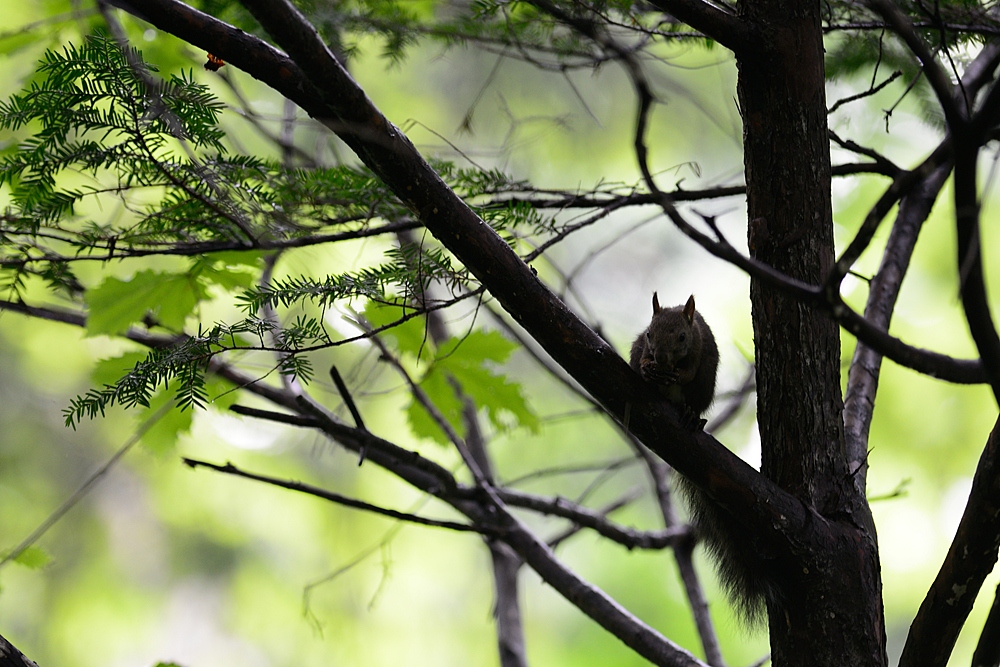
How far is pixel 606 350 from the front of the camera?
1266 millimetres

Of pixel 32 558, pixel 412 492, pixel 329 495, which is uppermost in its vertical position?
pixel 412 492

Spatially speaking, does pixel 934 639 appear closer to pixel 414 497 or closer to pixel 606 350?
pixel 606 350

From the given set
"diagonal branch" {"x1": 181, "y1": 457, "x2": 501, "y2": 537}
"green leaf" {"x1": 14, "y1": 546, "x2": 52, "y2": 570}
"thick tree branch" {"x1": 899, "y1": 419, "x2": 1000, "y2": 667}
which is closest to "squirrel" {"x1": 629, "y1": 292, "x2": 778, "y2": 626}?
"thick tree branch" {"x1": 899, "y1": 419, "x2": 1000, "y2": 667}

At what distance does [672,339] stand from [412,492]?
14.7ft

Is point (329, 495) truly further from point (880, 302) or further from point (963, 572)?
point (880, 302)

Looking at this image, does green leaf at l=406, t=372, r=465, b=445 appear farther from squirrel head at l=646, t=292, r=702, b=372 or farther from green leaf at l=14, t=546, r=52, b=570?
green leaf at l=14, t=546, r=52, b=570

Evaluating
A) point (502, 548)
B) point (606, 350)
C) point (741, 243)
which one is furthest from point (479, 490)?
point (741, 243)

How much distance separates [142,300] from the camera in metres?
1.65

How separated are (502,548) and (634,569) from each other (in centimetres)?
337

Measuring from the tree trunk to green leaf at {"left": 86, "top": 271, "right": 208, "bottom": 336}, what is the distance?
114 cm

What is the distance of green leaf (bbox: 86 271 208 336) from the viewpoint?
159cm

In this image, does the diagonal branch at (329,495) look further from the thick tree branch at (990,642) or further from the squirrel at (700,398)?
the thick tree branch at (990,642)

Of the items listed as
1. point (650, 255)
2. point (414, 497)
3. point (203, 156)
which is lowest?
point (203, 156)

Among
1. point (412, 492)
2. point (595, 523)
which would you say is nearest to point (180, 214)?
point (595, 523)
